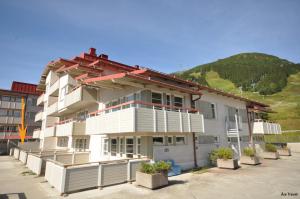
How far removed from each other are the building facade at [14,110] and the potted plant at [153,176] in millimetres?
→ 42094

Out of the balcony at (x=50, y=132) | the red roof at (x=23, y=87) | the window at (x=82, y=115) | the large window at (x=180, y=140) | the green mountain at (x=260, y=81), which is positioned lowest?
the large window at (x=180, y=140)

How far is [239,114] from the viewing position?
81.4ft

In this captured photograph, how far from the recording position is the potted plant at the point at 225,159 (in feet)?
52.5

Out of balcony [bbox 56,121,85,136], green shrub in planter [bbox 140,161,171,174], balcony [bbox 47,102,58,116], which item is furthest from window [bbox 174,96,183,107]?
balcony [bbox 47,102,58,116]

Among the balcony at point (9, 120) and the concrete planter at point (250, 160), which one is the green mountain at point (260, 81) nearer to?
the concrete planter at point (250, 160)

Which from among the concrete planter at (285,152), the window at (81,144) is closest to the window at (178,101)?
the window at (81,144)

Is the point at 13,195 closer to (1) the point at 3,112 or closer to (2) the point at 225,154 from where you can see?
(2) the point at 225,154

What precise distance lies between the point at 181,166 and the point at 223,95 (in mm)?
11036

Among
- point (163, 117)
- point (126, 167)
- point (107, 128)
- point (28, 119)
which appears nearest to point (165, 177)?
point (126, 167)

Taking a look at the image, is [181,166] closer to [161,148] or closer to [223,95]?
[161,148]

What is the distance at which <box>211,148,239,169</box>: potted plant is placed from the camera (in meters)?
16.0

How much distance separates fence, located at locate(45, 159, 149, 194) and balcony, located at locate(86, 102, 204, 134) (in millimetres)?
2360

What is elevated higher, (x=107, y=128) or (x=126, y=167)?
(x=107, y=128)

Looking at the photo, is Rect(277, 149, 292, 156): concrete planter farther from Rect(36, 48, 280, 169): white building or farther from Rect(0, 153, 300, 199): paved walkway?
Rect(0, 153, 300, 199): paved walkway
